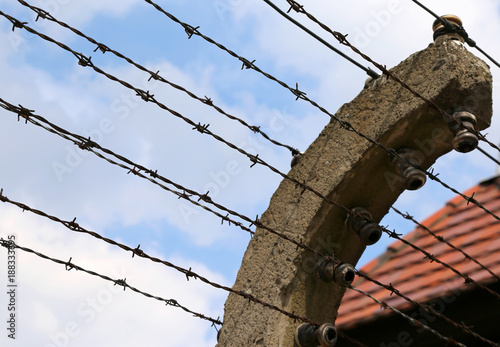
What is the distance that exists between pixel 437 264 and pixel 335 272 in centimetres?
156

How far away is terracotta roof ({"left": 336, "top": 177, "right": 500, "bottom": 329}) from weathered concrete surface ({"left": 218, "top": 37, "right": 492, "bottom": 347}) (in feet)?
2.64

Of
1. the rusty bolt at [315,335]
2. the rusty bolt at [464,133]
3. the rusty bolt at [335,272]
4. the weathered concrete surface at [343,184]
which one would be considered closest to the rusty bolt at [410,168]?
the weathered concrete surface at [343,184]

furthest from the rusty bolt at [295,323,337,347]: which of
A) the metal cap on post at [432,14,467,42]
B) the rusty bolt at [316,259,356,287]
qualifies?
the metal cap on post at [432,14,467,42]

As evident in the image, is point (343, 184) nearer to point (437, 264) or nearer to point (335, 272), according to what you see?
point (335, 272)

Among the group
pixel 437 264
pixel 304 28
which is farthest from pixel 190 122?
pixel 437 264

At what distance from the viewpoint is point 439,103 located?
3.82 m

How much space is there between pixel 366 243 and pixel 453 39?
1179 mm

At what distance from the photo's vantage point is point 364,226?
12.6 ft

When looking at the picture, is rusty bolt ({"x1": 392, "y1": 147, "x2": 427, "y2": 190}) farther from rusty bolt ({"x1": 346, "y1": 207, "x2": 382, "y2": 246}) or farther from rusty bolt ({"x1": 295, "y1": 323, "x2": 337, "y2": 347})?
rusty bolt ({"x1": 295, "y1": 323, "x2": 337, "y2": 347})

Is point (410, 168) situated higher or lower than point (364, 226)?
higher

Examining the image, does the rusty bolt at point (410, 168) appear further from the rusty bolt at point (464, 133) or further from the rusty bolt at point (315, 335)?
the rusty bolt at point (315, 335)

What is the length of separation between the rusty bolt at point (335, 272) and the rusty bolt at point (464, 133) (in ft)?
2.73

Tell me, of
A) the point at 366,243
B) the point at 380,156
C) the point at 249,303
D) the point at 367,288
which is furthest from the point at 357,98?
the point at 367,288

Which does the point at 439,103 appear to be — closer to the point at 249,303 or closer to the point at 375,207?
the point at 375,207
